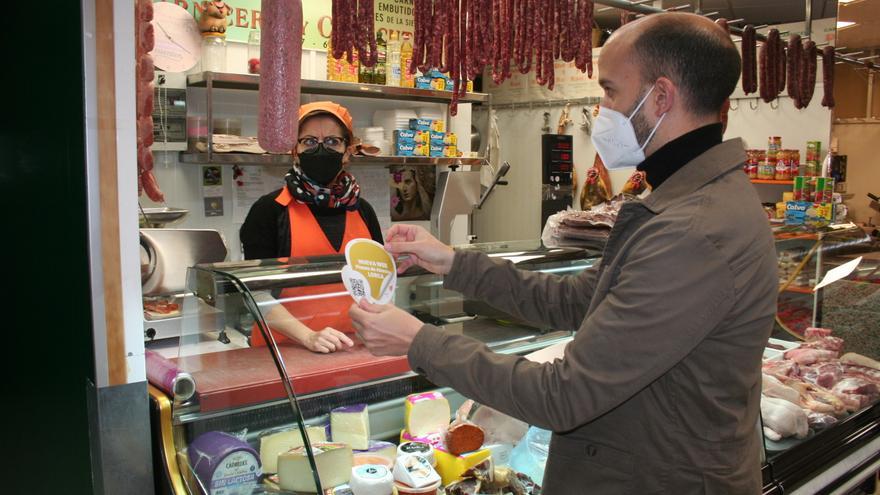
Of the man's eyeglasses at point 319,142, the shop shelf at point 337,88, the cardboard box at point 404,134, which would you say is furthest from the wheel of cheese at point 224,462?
the cardboard box at point 404,134

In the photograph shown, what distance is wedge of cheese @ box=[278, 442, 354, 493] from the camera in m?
1.84

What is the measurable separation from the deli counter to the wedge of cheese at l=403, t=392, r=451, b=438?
0.10ft

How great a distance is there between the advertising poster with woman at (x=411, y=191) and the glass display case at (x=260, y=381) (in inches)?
198

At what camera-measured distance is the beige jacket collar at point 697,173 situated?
154cm

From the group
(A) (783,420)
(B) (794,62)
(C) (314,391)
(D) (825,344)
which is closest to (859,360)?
(D) (825,344)

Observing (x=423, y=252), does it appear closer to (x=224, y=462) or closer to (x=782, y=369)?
(x=224, y=462)

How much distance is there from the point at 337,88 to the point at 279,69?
408cm

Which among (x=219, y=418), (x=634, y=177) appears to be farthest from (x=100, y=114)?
(x=634, y=177)

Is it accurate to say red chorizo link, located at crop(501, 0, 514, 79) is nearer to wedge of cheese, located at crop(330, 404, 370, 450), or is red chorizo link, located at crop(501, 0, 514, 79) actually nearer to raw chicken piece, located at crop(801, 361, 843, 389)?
raw chicken piece, located at crop(801, 361, 843, 389)

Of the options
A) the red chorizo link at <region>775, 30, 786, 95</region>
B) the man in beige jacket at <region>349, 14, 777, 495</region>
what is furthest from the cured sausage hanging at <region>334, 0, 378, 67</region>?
the red chorizo link at <region>775, 30, 786, 95</region>

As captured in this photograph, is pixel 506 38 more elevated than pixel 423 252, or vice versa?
pixel 506 38

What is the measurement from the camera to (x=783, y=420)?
8.65 feet

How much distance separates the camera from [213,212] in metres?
5.92

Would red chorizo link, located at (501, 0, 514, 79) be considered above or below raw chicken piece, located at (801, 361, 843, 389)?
above
